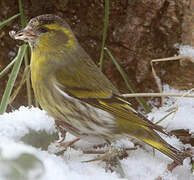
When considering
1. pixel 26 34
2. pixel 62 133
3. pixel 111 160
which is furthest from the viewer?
pixel 26 34

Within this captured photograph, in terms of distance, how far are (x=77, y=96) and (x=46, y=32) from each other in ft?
1.55

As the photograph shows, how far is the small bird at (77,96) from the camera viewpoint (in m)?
1.96

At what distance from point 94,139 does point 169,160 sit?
0.46 meters

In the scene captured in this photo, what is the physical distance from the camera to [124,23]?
8.75 ft

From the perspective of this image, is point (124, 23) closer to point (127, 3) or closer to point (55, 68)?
point (127, 3)

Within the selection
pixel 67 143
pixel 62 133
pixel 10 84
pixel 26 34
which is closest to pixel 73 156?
pixel 67 143

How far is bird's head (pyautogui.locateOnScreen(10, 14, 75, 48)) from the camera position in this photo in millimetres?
2089

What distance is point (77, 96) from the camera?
79.4 inches

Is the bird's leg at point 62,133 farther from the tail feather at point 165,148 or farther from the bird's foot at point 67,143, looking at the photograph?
the tail feather at point 165,148

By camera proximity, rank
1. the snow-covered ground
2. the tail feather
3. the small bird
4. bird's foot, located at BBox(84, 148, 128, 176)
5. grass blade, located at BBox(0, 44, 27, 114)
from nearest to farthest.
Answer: the snow-covered ground < bird's foot, located at BBox(84, 148, 128, 176) < the tail feather < the small bird < grass blade, located at BBox(0, 44, 27, 114)

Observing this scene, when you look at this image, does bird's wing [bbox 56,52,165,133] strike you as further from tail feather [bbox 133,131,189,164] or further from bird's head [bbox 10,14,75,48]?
bird's head [bbox 10,14,75,48]

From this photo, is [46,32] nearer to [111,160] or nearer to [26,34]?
[26,34]

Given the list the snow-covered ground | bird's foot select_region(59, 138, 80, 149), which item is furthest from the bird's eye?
bird's foot select_region(59, 138, 80, 149)

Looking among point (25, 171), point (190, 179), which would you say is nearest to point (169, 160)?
point (190, 179)
